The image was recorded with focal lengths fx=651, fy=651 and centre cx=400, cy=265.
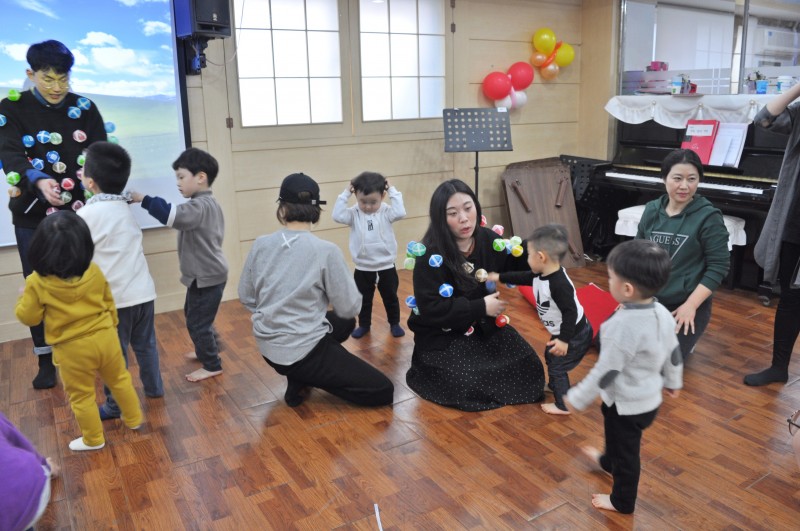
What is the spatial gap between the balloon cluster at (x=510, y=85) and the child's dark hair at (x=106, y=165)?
339 cm

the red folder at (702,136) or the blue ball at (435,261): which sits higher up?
the red folder at (702,136)

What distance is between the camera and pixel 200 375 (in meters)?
3.16

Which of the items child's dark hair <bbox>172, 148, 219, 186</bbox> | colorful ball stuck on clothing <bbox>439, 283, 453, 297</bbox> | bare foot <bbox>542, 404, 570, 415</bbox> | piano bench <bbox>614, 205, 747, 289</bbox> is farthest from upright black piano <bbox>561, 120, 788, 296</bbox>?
child's dark hair <bbox>172, 148, 219, 186</bbox>

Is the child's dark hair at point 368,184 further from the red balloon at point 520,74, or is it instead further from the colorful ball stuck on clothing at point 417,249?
the red balloon at point 520,74

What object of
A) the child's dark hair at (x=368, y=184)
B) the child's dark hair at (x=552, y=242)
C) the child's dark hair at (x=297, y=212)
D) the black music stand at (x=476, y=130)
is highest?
the black music stand at (x=476, y=130)

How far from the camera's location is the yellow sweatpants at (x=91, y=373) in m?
2.29

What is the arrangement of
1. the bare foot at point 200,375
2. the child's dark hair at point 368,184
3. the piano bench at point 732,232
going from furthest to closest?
1. the piano bench at point 732,232
2. the child's dark hair at point 368,184
3. the bare foot at point 200,375

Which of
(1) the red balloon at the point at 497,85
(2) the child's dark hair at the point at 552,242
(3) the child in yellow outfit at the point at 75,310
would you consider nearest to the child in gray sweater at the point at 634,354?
(2) the child's dark hair at the point at 552,242

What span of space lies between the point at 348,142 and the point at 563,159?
1.93 metres

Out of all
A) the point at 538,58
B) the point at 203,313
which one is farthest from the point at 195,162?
the point at 538,58

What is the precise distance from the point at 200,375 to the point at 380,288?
1.06 meters

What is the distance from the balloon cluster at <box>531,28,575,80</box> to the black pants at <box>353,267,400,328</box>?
283 centimetres

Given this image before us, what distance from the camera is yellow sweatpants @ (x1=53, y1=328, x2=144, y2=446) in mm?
2291

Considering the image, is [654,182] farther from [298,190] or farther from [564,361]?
[298,190]
